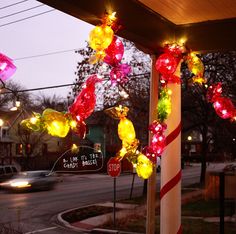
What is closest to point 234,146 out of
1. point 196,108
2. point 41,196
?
point 196,108

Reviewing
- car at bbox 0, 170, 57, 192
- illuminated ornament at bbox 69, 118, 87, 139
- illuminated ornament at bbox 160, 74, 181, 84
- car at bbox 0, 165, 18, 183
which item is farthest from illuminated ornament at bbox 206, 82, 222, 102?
car at bbox 0, 165, 18, 183

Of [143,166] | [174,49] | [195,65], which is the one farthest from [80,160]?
[195,65]

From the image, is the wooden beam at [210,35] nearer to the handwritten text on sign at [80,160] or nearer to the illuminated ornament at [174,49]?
the illuminated ornament at [174,49]

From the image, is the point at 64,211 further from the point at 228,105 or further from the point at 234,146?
the point at 234,146

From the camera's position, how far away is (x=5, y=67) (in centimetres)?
427

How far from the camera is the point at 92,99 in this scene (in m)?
4.79

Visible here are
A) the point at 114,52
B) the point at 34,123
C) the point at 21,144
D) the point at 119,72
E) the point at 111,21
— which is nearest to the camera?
the point at 34,123

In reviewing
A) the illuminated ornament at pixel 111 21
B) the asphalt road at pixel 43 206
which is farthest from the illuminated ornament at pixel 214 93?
the asphalt road at pixel 43 206

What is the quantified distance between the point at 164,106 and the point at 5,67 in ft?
8.17

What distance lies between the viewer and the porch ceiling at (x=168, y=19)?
507cm

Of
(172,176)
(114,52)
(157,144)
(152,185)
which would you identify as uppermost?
(114,52)

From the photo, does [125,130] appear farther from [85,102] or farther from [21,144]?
[21,144]

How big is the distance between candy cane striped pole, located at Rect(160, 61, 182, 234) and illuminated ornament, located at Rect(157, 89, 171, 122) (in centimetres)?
46

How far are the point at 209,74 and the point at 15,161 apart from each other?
2622 cm
